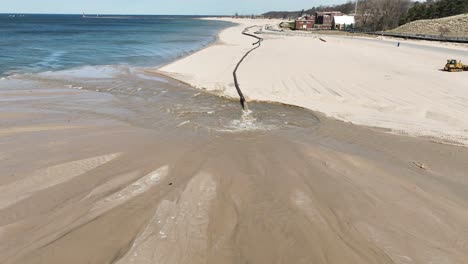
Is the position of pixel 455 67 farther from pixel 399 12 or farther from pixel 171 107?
pixel 399 12

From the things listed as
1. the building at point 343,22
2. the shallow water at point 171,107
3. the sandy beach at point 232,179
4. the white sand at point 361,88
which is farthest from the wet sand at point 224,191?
the building at point 343,22

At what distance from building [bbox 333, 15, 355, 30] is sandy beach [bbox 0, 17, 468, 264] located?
99437 millimetres

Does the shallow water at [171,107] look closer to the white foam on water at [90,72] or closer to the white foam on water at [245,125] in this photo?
the white foam on water at [245,125]

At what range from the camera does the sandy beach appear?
507 centimetres

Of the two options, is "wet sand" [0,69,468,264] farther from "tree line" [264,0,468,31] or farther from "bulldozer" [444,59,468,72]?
"tree line" [264,0,468,31]

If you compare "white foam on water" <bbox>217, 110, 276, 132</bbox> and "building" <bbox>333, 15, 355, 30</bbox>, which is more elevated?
"building" <bbox>333, 15, 355, 30</bbox>

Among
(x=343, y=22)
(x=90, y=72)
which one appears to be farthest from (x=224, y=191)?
(x=343, y=22)

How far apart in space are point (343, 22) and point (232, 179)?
370 ft

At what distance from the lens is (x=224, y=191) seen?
A: 266 inches

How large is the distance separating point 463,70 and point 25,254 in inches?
981

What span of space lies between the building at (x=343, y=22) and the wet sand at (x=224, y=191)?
105033mm

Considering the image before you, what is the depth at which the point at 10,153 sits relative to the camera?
862 centimetres

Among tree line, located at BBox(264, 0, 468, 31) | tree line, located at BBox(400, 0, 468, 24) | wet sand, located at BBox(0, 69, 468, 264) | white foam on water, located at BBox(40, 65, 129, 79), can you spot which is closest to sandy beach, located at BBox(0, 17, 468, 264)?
wet sand, located at BBox(0, 69, 468, 264)

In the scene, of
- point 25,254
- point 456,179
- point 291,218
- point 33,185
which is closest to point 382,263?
point 291,218
